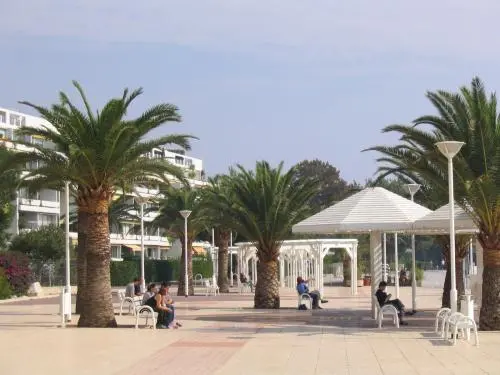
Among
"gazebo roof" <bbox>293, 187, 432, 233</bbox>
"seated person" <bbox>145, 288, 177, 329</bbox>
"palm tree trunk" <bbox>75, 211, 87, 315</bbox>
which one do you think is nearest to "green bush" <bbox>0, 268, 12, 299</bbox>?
"palm tree trunk" <bbox>75, 211, 87, 315</bbox>

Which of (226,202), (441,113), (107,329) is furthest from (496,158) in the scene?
(226,202)

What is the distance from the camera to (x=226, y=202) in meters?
37.6

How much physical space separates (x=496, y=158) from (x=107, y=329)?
10090 mm

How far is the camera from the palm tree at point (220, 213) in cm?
3700

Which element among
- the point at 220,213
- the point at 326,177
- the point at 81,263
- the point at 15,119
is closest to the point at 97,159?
the point at 81,263

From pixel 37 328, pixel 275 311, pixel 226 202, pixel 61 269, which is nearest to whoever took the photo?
pixel 37 328

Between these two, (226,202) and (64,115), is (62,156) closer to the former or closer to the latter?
(64,115)

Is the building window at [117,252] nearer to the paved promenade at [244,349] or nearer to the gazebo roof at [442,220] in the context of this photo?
the paved promenade at [244,349]

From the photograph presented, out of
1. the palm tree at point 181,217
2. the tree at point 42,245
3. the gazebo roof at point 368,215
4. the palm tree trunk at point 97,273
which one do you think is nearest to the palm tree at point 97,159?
the palm tree trunk at point 97,273

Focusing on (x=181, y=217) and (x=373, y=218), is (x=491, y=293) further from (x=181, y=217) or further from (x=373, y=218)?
(x=181, y=217)

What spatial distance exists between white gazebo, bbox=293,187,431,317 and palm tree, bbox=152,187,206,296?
2005 centimetres

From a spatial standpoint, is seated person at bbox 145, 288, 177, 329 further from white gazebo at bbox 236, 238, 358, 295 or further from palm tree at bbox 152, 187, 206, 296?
palm tree at bbox 152, 187, 206, 296

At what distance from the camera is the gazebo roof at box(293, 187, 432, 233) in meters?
26.1

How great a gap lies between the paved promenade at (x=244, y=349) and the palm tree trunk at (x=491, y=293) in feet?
3.49
